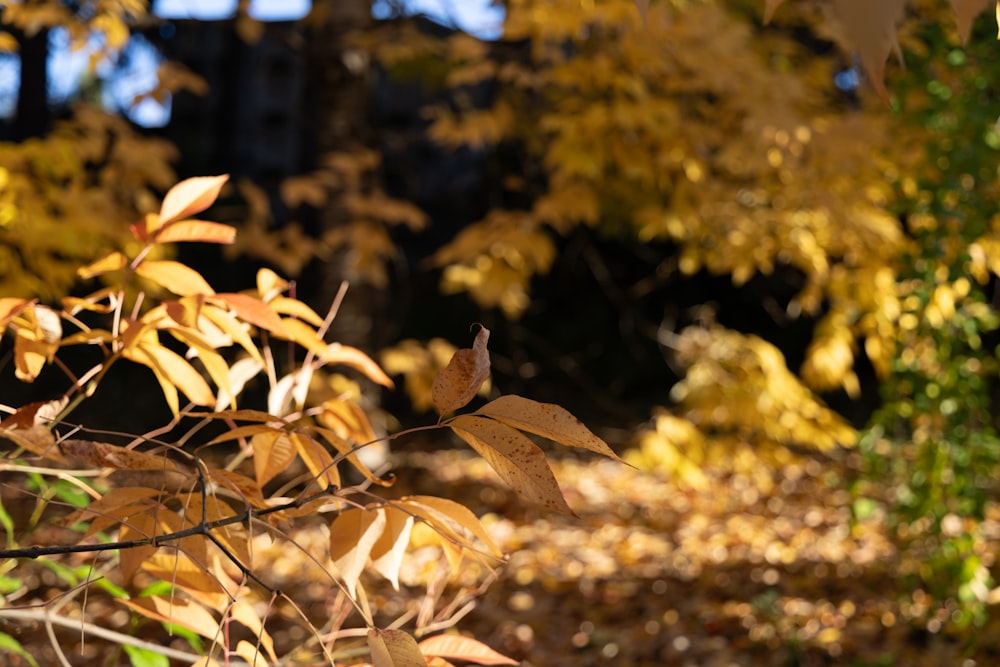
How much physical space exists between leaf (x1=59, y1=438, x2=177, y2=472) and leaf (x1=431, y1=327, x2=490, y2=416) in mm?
234

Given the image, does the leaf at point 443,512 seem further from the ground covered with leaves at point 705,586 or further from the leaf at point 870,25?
the ground covered with leaves at point 705,586

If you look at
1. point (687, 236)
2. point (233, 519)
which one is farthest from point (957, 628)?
point (233, 519)

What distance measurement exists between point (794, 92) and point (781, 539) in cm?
211

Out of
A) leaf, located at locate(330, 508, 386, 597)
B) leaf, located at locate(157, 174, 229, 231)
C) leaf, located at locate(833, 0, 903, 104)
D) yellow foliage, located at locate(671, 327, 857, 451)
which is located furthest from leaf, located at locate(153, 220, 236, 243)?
yellow foliage, located at locate(671, 327, 857, 451)

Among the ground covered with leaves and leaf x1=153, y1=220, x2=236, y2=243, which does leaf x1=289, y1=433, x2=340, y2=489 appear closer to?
leaf x1=153, y1=220, x2=236, y2=243

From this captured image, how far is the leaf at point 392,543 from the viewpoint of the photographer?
73 cm

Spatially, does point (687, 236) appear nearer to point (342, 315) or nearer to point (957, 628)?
point (342, 315)

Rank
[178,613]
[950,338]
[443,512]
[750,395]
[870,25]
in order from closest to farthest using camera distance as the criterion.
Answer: [870,25] → [443,512] → [178,613] → [950,338] → [750,395]

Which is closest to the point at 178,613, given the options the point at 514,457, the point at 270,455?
the point at 270,455

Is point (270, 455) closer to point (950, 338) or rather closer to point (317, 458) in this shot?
point (317, 458)

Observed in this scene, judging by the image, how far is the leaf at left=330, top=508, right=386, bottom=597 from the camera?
2.32ft

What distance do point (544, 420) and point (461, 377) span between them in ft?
0.19

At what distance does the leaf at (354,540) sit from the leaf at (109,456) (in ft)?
0.45

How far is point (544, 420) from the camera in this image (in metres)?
0.58
